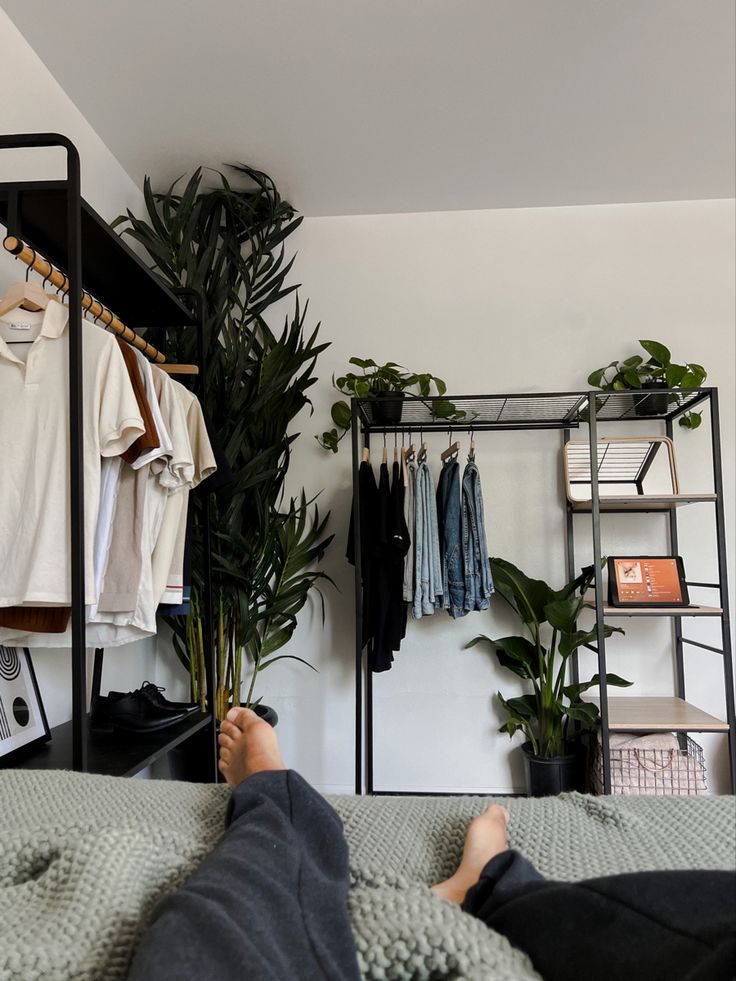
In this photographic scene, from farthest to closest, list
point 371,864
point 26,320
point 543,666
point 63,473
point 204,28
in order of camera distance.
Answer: point 543,666 < point 204,28 < point 26,320 < point 63,473 < point 371,864

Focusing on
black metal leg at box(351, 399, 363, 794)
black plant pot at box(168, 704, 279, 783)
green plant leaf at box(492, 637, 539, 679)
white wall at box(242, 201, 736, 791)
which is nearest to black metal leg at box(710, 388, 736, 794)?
white wall at box(242, 201, 736, 791)

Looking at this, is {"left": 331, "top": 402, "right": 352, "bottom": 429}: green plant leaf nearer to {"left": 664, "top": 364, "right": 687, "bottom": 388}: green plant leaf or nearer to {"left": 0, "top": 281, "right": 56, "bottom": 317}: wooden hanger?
{"left": 664, "top": 364, "right": 687, "bottom": 388}: green plant leaf

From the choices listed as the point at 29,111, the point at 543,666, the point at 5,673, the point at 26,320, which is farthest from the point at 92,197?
the point at 543,666

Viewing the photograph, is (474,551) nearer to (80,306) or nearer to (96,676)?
Answer: (96,676)

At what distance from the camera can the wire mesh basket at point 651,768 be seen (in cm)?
279

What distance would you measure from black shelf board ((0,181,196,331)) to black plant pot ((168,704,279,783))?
1539mm

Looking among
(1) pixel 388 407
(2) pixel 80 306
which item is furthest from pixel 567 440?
(2) pixel 80 306

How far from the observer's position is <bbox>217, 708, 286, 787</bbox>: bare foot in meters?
1.28

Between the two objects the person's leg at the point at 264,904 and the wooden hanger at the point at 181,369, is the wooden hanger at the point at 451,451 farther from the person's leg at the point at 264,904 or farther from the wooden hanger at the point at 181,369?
the person's leg at the point at 264,904

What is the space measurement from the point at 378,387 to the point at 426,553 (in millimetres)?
772

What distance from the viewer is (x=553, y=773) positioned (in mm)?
2916

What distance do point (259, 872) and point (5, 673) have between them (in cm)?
144

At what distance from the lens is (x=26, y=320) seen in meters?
1.79

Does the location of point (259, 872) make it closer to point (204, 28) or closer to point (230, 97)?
point (204, 28)
